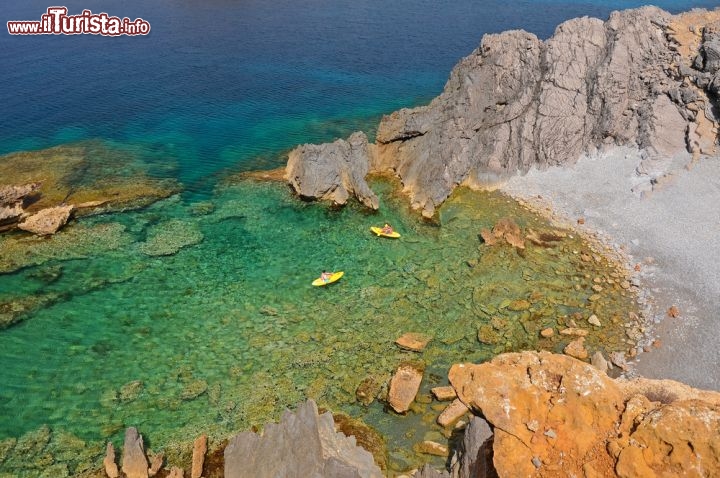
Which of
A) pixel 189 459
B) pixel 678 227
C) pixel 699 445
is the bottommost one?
pixel 189 459

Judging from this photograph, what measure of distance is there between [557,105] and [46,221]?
147 ft

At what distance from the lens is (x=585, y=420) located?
16125mm

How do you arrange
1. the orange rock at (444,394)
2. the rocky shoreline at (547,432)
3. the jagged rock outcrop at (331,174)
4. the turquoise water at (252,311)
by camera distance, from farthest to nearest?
1. the jagged rock outcrop at (331,174)
2. the orange rock at (444,394)
3. the turquoise water at (252,311)
4. the rocky shoreline at (547,432)

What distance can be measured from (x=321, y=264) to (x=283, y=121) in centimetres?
3047

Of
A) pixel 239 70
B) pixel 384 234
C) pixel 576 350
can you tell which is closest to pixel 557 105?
pixel 384 234

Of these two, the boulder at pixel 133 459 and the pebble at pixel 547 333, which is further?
the pebble at pixel 547 333

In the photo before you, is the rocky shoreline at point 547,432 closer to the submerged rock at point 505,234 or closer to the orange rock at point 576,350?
the orange rock at point 576,350

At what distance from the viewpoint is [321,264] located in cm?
3856

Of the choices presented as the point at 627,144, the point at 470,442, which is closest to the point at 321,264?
the point at 470,442

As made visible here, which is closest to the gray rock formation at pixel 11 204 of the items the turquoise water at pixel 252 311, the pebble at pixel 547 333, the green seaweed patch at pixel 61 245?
the green seaweed patch at pixel 61 245

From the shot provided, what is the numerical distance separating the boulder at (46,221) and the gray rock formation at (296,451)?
2759cm

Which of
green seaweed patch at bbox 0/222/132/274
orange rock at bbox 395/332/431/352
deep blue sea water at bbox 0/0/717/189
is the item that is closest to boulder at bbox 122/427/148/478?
orange rock at bbox 395/332/431/352

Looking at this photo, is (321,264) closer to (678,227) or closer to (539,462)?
(539,462)

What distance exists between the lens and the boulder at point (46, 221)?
41094mm
